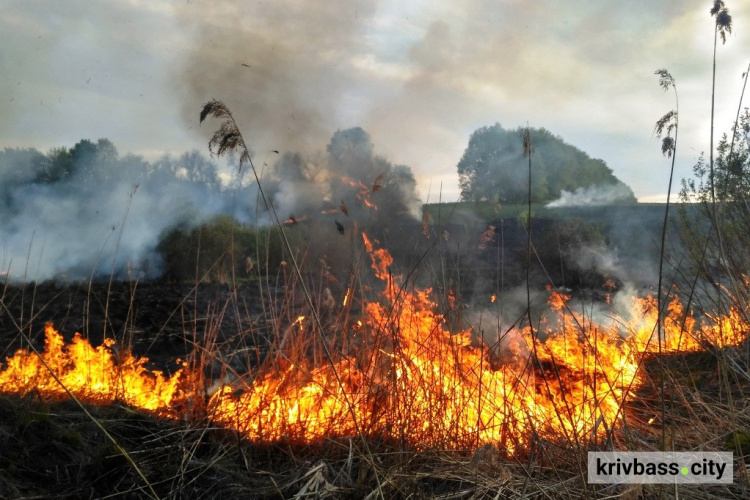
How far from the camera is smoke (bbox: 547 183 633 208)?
15688mm

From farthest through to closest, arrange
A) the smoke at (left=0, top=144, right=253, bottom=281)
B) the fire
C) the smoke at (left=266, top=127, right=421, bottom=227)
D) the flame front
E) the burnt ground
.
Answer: the smoke at (left=266, top=127, right=421, bottom=227) < the smoke at (left=0, top=144, right=253, bottom=281) < the burnt ground < the flame front < the fire

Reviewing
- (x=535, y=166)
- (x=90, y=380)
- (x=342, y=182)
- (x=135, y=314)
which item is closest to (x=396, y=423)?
(x=90, y=380)

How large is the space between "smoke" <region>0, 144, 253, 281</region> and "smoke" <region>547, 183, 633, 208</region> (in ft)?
33.8

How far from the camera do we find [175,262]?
11312 mm

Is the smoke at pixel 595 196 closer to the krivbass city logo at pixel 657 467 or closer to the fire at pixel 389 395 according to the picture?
the fire at pixel 389 395

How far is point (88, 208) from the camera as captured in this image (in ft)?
38.6

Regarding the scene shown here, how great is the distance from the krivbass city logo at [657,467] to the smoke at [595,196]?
1397 centimetres

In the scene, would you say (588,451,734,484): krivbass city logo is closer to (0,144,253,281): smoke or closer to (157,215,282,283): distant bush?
(157,215,282,283): distant bush

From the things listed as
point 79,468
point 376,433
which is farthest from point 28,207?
point 376,433

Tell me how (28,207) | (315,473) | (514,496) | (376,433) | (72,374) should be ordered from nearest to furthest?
1. (514,496)
2. (315,473)
3. (376,433)
4. (72,374)
5. (28,207)

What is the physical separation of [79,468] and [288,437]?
1.05m

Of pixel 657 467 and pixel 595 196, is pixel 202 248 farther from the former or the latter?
pixel 595 196

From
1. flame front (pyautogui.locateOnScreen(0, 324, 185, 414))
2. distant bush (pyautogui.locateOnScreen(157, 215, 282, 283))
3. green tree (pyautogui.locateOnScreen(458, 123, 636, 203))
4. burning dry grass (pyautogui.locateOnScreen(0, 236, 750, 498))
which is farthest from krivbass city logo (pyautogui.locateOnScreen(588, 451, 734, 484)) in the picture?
green tree (pyautogui.locateOnScreen(458, 123, 636, 203))

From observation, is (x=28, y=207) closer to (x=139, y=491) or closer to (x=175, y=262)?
(x=175, y=262)
